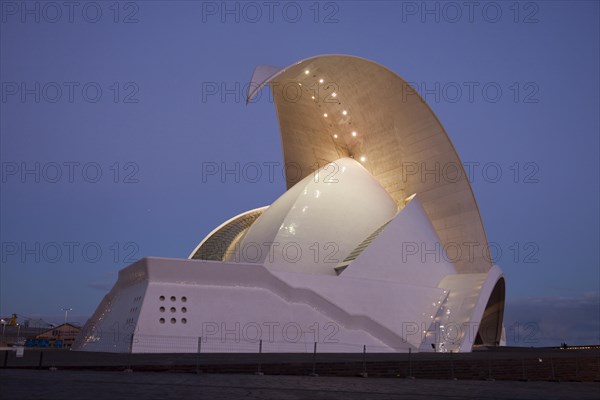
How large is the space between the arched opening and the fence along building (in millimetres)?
74

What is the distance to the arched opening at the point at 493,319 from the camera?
83.0ft

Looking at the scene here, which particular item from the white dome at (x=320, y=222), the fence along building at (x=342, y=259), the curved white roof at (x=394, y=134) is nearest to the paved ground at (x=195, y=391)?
the fence along building at (x=342, y=259)

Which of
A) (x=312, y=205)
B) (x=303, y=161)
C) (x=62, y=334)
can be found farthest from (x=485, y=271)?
(x=62, y=334)

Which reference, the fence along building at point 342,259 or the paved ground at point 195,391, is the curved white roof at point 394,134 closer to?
the fence along building at point 342,259

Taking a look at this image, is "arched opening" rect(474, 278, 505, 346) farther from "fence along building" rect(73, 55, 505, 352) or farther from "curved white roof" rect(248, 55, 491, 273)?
"curved white roof" rect(248, 55, 491, 273)

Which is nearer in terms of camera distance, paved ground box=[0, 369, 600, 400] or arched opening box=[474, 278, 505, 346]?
paved ground box=[0, 369, 600, 400]

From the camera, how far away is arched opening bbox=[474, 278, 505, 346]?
25.3 m

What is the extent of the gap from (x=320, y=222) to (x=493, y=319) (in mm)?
10176

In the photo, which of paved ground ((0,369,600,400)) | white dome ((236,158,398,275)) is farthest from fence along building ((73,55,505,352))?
paved ground ((0,369,600,400))

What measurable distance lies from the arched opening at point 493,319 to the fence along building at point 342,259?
0.24ft

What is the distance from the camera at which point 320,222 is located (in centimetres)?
2261

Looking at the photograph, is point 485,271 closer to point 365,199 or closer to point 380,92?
point 365,199

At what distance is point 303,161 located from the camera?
2823 cm

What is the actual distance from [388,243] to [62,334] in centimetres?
3010
